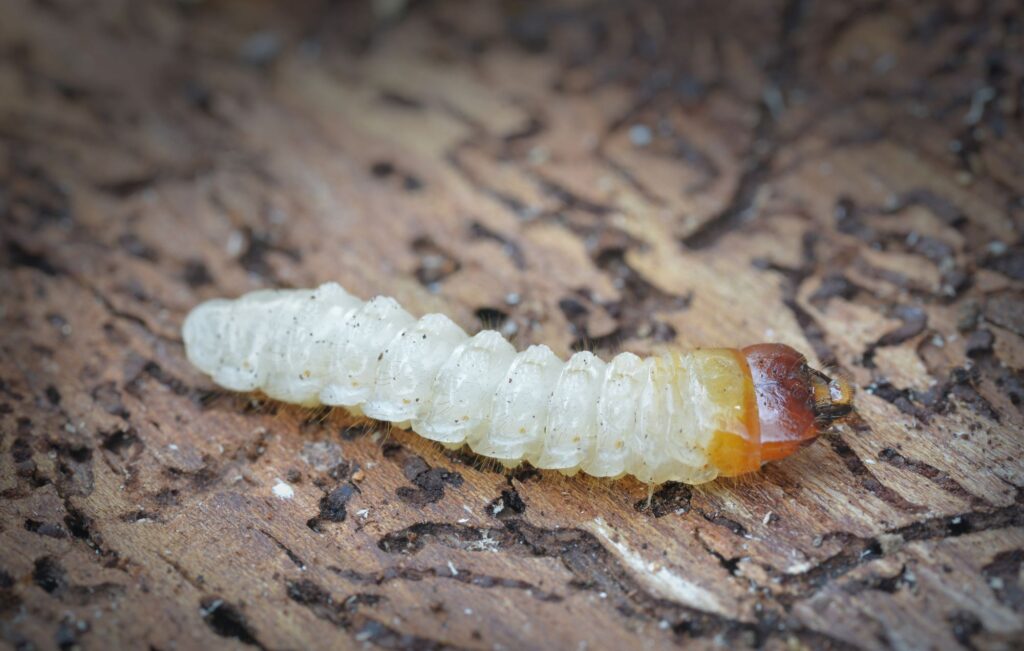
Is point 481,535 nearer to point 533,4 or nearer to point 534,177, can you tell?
point 534,177

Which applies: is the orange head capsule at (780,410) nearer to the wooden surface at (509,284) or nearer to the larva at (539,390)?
the larva at (539,390)

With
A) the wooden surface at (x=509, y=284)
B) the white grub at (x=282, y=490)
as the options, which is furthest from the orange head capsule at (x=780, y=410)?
the white grub at (x=282, y=490)

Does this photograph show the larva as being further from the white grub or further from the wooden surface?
the white grub

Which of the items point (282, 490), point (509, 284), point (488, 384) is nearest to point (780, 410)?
point (488, 384)

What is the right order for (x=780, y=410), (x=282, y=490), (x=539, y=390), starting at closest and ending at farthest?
1. (x=780, y=410)
2. (x=539, y=390)
3. (x=282, y=490)

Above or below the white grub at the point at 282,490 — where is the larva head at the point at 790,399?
above

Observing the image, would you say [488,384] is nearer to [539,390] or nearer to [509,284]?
[539,390]

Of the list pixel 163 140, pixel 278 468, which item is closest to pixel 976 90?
pixel 278 468
